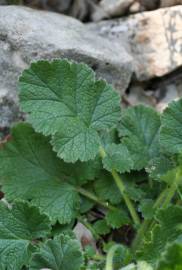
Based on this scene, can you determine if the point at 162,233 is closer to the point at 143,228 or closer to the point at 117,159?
the point at 143,228

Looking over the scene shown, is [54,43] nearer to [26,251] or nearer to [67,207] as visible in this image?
[67,207]

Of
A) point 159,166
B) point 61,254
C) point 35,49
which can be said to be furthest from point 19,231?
point 35,49

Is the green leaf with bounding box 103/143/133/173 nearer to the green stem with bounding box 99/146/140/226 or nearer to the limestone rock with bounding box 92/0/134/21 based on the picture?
the green stem with bounding box 99/146/140/226

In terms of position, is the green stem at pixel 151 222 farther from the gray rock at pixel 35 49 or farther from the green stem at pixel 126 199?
the gray rock at pixel 35 49

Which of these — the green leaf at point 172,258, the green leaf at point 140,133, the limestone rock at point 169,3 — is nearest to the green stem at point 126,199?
the green leaf at point 140,133

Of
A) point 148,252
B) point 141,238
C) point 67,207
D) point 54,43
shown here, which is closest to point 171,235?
point 148,252

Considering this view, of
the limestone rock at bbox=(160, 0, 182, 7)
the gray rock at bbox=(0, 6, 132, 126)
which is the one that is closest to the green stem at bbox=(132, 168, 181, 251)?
the gray rock at bbox=(0, 6, 132, 126)
